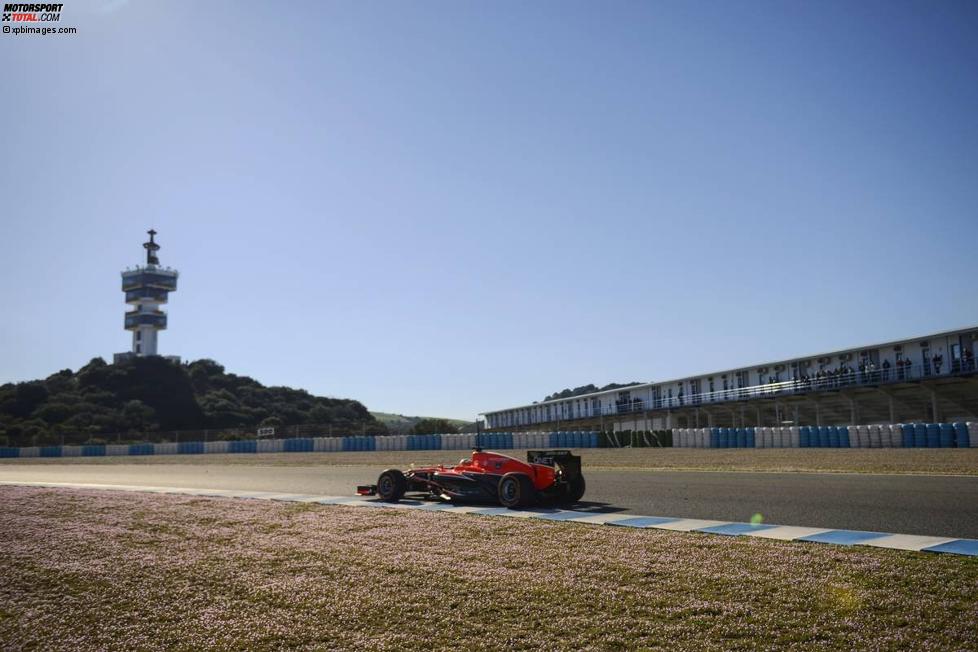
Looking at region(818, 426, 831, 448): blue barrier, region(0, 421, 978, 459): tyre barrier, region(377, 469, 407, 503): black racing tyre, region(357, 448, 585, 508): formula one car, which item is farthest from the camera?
region(818, 426, 831, 448): blue barrier

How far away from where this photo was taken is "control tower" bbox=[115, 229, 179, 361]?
139875mm

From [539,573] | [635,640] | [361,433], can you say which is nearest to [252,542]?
[539,573]

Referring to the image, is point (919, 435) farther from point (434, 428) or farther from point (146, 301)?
point (146, 301)

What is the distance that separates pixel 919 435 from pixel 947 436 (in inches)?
49.5

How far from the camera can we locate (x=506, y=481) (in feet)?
43.9

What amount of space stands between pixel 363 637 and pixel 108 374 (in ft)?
456

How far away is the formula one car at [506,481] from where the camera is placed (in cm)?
1325

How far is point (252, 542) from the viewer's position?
376 inches

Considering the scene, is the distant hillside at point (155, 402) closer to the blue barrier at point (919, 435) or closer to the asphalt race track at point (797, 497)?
the blue barrier at point (919, 435)

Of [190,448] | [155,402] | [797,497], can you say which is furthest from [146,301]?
[797,497]

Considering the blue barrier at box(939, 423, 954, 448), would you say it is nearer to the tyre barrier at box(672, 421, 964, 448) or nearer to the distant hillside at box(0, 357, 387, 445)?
the tyre barrier at box(672, 421, 964, 448)

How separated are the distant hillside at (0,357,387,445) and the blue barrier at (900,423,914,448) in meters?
80.2

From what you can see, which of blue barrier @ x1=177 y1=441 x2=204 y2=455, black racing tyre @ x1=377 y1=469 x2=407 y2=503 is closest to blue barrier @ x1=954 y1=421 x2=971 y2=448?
black racing tyre @ x1=377 y1=469 x2=407 y2=503

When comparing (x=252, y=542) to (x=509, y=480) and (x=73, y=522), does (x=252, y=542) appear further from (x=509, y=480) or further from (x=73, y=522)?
(x=509, y=480)
